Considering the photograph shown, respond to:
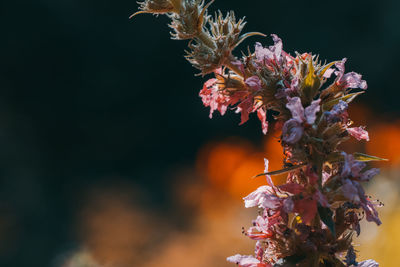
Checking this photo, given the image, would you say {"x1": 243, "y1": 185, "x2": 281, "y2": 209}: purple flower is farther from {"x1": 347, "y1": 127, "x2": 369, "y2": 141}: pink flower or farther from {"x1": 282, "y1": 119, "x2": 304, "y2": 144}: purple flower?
{"x1": 347, "y1": 127, "x2": 369, "y2": 141}: pink flower

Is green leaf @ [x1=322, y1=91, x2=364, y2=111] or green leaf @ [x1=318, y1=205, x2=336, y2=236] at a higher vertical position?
Answer: green leaf @ [x1=322, y1=91, x2=364, y2=111]

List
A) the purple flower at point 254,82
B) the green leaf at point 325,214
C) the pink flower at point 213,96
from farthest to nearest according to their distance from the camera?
the pink flower at point 213,96, the purple flower at point 254,82, the green leaf at point 325,214

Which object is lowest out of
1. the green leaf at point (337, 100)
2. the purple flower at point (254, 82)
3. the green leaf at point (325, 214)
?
the green leaf at point (325, 214)

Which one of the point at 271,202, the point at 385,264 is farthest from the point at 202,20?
the point at 385,264

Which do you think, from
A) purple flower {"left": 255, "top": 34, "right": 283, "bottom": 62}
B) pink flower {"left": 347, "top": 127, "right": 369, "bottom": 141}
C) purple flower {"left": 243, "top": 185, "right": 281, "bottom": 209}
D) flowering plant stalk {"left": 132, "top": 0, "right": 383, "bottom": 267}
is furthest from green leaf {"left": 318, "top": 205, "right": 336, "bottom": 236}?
purple flower {"left": 255, "top": 34, "right": 283, "bottom": 62}

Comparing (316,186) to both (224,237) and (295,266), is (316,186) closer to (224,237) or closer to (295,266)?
(295,266)

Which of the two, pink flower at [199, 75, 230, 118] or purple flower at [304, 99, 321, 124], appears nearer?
purple flower at [304, 99, 321, 124]

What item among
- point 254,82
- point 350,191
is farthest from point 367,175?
point 254,82

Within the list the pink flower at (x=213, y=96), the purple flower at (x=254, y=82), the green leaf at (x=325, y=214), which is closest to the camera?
the green leaf at (x=325, y=214)

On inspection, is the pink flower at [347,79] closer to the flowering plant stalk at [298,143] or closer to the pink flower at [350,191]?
the flowering plant stalk at [298,143]

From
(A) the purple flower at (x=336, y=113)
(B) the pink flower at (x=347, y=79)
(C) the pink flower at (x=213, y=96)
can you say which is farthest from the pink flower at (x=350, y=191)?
(C) the pink flower at (x=213, y=96)
